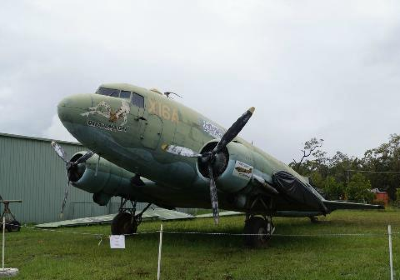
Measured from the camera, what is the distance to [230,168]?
11.0 m

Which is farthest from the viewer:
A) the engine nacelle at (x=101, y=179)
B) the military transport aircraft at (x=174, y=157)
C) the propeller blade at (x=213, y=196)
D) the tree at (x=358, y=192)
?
the tree at (x=358, y=192)

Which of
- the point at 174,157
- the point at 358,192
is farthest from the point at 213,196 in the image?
the point at 358,192

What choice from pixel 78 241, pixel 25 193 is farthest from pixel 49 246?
pixel 25 193

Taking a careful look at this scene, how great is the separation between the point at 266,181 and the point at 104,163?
17.9 feet

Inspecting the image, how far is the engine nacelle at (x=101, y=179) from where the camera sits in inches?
551

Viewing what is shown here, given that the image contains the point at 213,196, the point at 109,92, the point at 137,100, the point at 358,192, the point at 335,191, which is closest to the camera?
the point at 213,196

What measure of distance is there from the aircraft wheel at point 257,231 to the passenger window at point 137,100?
460cm

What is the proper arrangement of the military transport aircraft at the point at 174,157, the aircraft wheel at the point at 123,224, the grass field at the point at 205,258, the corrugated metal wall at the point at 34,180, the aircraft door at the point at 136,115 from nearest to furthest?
the grass field at the point at 205,258 → the military transport aircraft at the point at 174,157 → the aircraft door at the point at 136,115 → the aircraft wheel at the point at 123,224 → the corrugated metal wall at the point at 34,180

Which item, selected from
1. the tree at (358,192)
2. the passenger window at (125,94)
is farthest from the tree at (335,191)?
the passenger window at (125,94)

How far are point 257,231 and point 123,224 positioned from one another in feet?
16.3

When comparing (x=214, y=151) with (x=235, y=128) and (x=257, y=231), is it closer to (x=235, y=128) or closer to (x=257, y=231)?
(x=235, y=128)

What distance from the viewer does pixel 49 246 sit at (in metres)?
13.0

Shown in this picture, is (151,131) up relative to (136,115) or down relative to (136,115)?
down

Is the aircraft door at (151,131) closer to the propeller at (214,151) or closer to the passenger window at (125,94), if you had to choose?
the propeller at (214,151)
